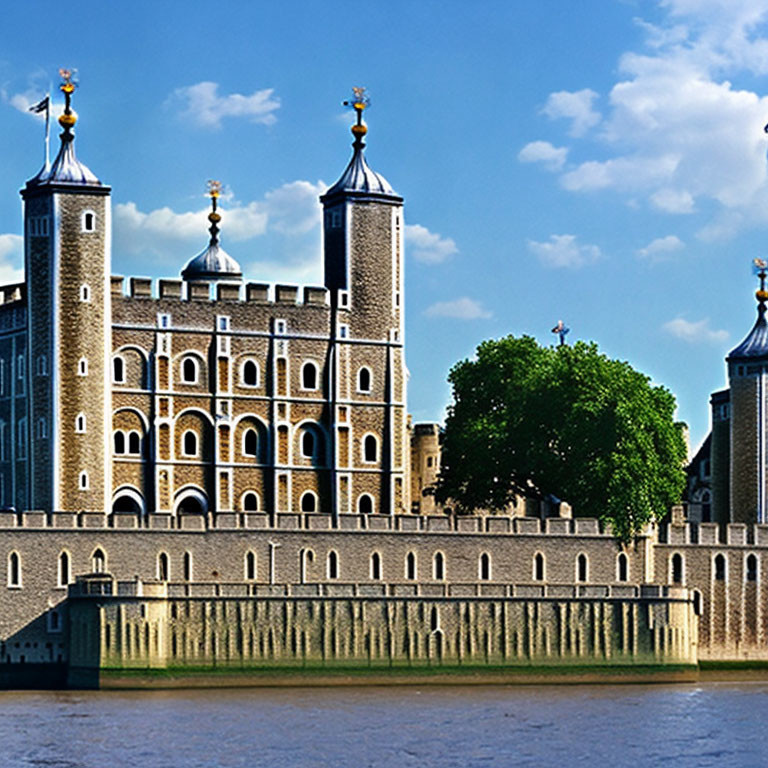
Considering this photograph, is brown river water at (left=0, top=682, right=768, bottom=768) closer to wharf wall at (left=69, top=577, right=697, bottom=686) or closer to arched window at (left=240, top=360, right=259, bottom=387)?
wharf wall at (left=69, top=577, right=697, bottom=686)

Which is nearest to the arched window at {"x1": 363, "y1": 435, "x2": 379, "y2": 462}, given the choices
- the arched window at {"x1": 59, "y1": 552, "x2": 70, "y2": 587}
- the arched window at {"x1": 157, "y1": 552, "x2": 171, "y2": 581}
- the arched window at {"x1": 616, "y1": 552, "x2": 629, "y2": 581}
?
the arched window at {"x1": 616, "y1": 552, "x2": 629, "y2": 581}

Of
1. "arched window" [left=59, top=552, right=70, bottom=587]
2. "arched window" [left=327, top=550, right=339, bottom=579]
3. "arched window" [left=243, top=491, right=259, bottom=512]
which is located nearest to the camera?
"arched window" [left=59, top=552, right=70, bottom=587]

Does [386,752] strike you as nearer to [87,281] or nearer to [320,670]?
[320,670]

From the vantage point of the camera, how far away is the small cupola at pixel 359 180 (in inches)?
4862

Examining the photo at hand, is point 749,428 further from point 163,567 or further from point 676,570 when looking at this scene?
point 163,567

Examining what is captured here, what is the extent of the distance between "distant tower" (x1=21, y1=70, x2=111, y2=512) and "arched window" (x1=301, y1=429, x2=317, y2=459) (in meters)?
9.92

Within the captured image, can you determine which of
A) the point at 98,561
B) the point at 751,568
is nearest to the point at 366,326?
the point at 751,568

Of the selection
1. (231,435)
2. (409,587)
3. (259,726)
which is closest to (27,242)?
(231,435)

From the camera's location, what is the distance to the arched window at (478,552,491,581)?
11194 cm

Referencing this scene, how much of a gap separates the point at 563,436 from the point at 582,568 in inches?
247

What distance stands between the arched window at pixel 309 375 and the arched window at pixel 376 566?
14209 millimetres

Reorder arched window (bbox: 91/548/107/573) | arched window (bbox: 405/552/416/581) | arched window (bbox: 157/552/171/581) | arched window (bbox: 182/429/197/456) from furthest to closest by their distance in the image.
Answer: arched window (bbox: 182/429/197/456) < arched window (bbox: 405/552/416/581) < arched window (bbox: 157/552/171/581) < arched window (bbox: 91/548/107/573)

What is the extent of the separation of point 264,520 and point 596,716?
19.1 m

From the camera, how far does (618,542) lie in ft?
376
